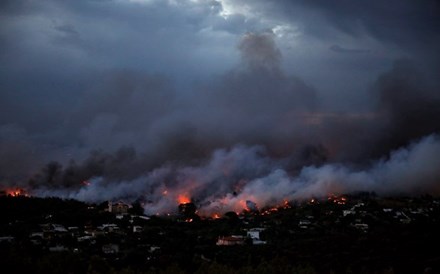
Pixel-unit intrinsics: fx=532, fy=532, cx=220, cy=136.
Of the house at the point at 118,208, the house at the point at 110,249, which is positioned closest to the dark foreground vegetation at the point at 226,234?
the house at the point at 110,249

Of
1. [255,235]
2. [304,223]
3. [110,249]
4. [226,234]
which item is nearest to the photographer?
[110,249]

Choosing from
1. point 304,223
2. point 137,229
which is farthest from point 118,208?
point 304,223

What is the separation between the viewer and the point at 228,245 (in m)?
40.5

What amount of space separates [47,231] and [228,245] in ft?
51.1

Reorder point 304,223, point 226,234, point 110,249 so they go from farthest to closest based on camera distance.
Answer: point 304,223, point 226,234, point 110,249

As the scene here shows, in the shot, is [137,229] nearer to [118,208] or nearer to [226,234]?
[226,234]

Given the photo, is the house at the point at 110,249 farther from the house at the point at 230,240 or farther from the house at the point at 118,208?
the house at the point at 118,208

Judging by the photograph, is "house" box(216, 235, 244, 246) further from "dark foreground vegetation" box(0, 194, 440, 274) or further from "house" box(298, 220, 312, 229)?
"house" box(298, 220, 312, 229)

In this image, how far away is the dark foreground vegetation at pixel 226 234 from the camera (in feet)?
88.8

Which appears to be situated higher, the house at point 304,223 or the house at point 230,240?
the house at point 304,223

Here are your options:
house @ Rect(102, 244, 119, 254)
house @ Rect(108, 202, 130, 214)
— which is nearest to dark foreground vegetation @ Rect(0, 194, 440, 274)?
house @ Rect(102, 244, 119, 254)

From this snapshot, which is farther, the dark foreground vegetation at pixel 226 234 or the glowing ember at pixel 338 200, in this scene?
the glowing ember at pixel 338 200

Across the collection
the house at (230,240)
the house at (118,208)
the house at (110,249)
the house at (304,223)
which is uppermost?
the house at (118,208)

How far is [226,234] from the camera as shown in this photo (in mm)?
46375
